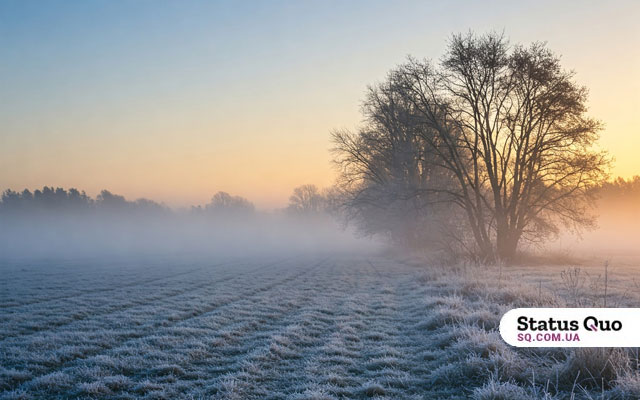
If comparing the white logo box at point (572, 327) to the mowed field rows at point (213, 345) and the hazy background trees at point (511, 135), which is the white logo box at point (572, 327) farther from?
the hazy background trees at point (511, 135)

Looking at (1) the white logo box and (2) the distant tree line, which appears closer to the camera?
(1) the white logo box

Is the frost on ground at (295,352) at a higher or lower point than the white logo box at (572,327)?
lower

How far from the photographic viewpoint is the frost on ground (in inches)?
201

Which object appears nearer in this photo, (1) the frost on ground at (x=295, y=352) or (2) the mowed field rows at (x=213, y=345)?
(1) the frost on ground at (x=295, y=352)

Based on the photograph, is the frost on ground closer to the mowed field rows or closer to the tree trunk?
the mowed field rows

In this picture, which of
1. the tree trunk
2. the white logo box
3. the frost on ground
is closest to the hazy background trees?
the tree trunk

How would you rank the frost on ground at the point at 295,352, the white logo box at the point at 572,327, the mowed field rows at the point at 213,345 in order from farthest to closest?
the mowed field rows at the point at 213,345
the white logo box at the point at 572,327
the frost on ground at the point at 295,352

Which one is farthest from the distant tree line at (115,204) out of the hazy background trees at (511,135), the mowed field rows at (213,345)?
the mowed field rows at (213,345)

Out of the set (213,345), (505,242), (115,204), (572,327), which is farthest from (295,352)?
(115,204)

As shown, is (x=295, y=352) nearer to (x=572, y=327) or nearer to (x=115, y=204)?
(x=572, y=327)

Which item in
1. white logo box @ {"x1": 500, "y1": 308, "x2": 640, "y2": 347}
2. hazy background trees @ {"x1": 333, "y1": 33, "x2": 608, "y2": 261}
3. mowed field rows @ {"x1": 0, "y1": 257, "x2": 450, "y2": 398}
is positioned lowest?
mowed field rows @ {"x1": 0, "y1": 257, "x2": 450, "y2": 398}

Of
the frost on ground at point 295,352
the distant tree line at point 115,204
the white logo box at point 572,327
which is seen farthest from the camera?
the distant tree line at point 115,204

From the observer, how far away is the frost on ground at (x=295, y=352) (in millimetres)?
5109

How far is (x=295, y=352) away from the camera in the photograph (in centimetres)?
741
